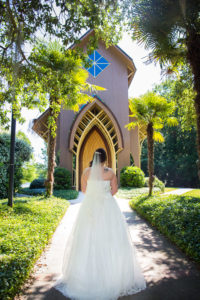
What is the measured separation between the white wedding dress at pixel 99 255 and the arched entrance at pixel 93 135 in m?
11.9

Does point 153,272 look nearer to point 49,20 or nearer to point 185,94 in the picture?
point 49,20

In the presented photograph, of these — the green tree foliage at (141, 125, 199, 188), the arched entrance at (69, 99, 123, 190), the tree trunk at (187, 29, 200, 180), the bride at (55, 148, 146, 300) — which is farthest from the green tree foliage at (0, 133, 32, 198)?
the green tree foliage at (141, 125, 199, 188)

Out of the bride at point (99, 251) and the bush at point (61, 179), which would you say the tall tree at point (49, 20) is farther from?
the bush at point (61, 179)

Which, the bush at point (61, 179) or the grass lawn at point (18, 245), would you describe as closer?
the grass lawn at point (18, 245)

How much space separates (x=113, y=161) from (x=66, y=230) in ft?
34.7

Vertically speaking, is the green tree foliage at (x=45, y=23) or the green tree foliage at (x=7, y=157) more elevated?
the green tree foliage at (x=45, y=23)

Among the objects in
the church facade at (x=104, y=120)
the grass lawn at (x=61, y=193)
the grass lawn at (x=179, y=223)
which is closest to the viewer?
the grass lawn at (x=179, y=223)

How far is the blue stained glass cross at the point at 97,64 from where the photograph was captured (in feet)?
54.4

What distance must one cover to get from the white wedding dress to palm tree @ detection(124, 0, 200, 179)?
289cm

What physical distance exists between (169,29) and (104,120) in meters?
11.5

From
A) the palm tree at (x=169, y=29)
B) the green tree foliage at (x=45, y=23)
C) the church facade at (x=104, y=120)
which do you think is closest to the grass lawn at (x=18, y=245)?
the green tree foliage at (x=45, y=23)

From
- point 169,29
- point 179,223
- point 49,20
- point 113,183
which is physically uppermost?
point 169,29

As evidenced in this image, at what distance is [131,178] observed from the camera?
14.8 meters

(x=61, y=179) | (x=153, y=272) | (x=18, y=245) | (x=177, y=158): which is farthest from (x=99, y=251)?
(x=177, y=158)
